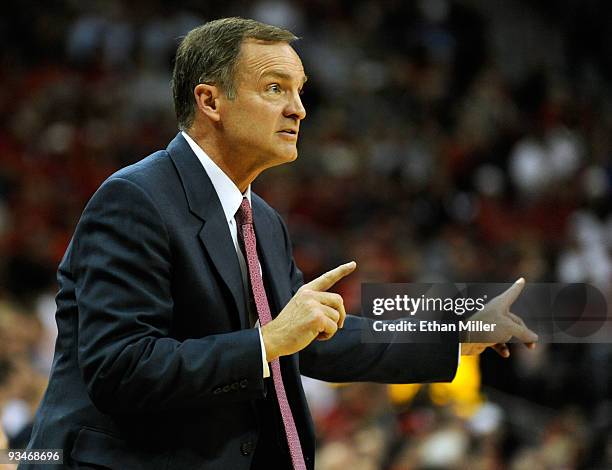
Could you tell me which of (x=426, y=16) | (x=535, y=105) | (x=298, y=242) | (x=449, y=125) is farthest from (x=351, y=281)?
(x=426, y=16)

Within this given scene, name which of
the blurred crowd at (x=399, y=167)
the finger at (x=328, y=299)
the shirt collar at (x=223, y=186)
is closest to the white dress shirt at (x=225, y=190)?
the shirt collar at (x=223, y=186)

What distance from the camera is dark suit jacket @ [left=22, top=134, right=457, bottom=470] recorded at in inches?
85.7

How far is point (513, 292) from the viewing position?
99.6 inches

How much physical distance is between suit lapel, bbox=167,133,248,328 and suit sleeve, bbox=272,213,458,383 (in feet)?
1.24

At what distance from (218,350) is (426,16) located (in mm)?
10109

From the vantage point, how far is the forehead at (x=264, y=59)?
99.3 inches

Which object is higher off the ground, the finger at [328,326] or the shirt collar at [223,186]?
the shirt collar at [223,186]

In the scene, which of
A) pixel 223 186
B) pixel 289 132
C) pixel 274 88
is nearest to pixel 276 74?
pixel 274 88

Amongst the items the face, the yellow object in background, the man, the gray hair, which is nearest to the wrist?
the man

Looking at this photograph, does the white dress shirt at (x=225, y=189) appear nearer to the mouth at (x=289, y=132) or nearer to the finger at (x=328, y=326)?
the mouth at (x=289, y=132)

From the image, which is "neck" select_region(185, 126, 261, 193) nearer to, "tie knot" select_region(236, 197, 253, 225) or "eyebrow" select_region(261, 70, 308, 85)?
"tie knot" select_region(236, 197, 253, 225)

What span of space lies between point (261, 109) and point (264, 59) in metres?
0.13

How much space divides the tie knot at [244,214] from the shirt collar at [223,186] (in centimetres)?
1

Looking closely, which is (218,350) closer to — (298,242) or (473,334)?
(473,334)
